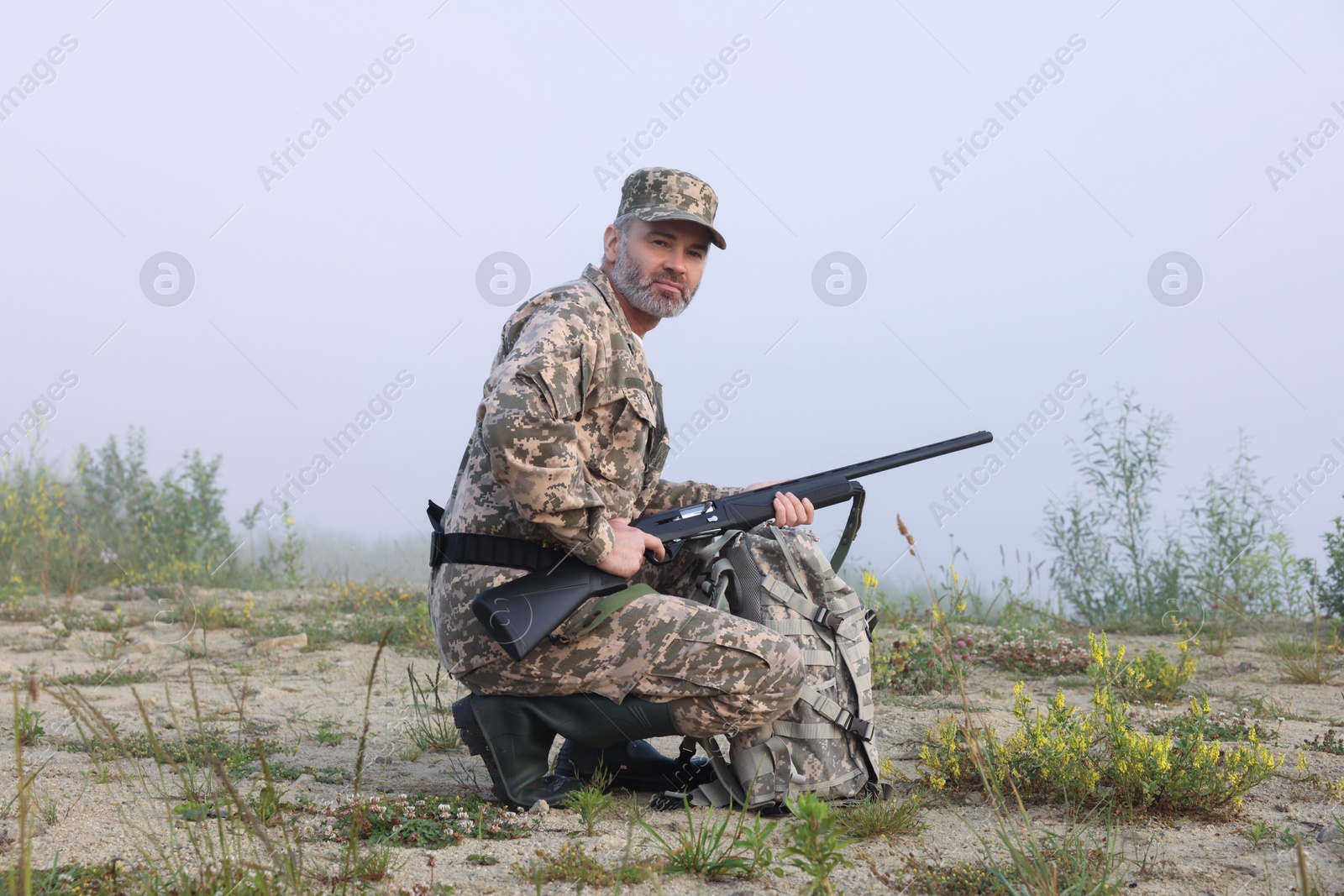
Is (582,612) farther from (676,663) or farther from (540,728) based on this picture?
(540,728)

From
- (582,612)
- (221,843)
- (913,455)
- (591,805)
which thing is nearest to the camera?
(221,843)

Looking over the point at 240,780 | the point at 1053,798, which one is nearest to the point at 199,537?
the point at 240,780

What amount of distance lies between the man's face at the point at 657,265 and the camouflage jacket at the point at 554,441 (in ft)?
0.38

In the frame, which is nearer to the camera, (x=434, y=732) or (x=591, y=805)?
(x=591, y=805)

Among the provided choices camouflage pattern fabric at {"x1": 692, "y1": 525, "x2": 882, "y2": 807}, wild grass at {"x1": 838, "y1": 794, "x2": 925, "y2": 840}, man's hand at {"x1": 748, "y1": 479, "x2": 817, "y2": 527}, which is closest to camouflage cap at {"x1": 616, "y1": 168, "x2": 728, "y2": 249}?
man's hand at {"x1": 748, "y1": 479, "x2": 817, "y2": 527}

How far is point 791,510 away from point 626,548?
83 centimetres

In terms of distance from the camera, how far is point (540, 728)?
3.49 m

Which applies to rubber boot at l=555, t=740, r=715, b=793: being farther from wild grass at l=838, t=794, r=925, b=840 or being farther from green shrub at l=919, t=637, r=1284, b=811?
green shrub at l=919, t=637, r=1284, b=811

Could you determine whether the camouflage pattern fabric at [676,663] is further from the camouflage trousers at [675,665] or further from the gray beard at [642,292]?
the gray beard at [642,292]

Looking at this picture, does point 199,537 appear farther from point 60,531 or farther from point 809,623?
point 809,623

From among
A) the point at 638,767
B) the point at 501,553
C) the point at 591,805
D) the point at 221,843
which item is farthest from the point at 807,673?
the point at 221,843

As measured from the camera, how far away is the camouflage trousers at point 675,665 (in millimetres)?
3359

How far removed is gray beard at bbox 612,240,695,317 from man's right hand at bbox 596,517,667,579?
89 cm

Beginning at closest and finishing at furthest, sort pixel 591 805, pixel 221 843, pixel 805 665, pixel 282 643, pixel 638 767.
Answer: pixel 221 843 → pixel 591 805 → pixel 805 665 → pixel 638 767 → pixel 282 643
